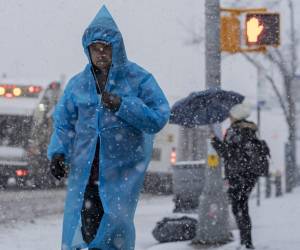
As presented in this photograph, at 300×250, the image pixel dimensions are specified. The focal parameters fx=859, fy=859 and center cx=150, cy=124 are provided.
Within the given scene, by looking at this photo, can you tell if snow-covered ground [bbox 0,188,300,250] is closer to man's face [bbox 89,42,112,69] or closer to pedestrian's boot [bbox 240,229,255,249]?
pedestrian's boot [bbox 240,229,255,249]

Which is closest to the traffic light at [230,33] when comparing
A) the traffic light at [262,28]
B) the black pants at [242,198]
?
the traffic light at [262,28]

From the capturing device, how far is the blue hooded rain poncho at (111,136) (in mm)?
4805

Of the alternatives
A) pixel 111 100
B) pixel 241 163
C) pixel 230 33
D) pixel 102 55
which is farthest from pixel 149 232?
pixel 111 100

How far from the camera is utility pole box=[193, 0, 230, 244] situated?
10500mm

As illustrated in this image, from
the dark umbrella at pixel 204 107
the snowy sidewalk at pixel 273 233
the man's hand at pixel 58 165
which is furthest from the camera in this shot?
the dark umbrella at pixel 204 107

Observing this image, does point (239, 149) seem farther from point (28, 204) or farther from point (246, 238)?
point (28, 204)

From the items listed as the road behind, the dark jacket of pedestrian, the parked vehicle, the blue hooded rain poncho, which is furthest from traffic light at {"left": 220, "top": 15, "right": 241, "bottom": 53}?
the parked vehicle

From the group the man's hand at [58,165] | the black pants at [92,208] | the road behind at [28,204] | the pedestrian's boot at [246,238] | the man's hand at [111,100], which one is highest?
the man's hand at [111,100]

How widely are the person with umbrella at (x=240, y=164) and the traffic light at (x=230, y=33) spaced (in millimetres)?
2725

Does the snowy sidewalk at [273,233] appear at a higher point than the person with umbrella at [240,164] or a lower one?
lower

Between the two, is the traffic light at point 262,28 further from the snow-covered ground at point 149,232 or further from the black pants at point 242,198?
the black pants at point 242,198

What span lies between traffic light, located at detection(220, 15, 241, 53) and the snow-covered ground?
2.57m

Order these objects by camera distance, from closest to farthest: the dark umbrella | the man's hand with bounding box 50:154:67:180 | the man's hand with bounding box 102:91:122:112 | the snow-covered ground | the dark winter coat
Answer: the man's hand with bounding box 102:91:122:112 < the man's hand with bounding box 50:154:67:180 < the dark winter coat < the snow-covered ground < the dark umbrella

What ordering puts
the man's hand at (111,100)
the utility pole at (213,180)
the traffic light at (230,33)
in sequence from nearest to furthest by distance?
the man's hand at (111,100) → the utility pole at (213,180) → the traffic light at (230,33)
